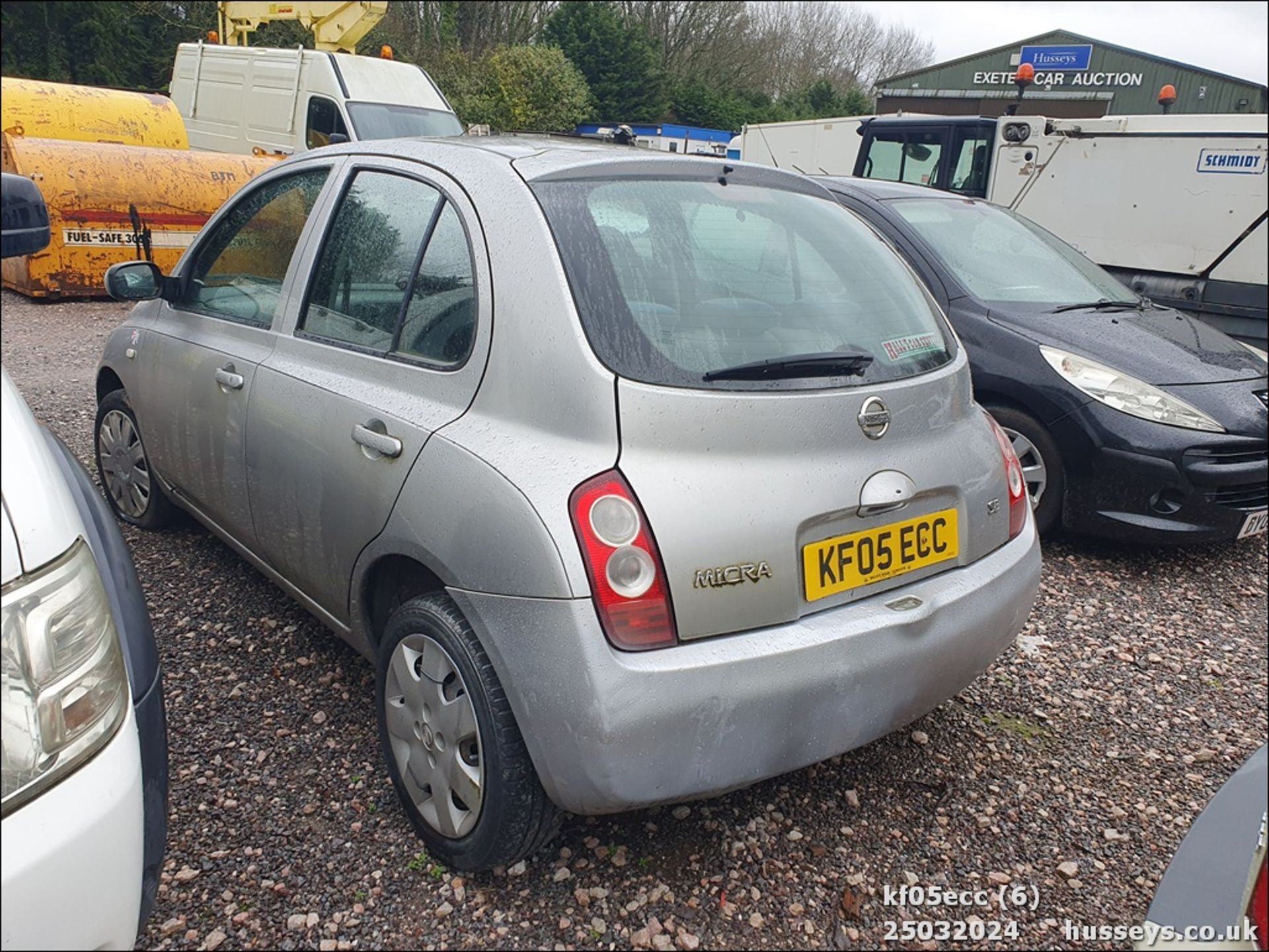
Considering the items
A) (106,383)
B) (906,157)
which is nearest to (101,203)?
(106,383)

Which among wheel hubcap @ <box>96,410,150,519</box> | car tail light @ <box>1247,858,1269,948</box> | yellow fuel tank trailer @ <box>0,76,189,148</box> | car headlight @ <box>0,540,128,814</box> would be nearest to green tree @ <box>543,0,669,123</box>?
yellow fuel tank trailer @ <box>0,76,189,148</box>

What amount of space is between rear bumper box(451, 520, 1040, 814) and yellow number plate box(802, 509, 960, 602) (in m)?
0.06

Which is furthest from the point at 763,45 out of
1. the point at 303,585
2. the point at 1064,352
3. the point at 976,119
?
the point at 303,585

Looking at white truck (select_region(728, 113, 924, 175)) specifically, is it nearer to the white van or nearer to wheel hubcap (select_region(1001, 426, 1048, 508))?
the white van

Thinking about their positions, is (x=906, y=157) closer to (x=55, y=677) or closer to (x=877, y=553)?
(x=877, y=553)

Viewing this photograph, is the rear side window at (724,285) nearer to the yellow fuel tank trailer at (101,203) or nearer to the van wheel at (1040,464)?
the van wheel at (1040,464)

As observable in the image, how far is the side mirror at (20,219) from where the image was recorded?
145 centimetres

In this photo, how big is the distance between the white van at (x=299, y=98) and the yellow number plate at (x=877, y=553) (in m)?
10.4

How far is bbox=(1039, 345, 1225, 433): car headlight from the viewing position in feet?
12.8

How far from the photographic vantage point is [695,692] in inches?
71.4

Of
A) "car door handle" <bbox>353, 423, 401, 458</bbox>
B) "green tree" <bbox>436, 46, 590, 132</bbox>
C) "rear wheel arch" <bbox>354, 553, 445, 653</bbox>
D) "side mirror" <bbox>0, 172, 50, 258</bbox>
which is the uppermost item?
"green tree" <bbox>436, 46, 590, 132</bbox>

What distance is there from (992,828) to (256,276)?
2.69 m

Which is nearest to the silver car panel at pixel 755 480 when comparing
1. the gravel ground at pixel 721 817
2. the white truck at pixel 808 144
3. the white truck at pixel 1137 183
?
the gravel ground at pixel 721 817

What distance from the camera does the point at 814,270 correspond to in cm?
240
